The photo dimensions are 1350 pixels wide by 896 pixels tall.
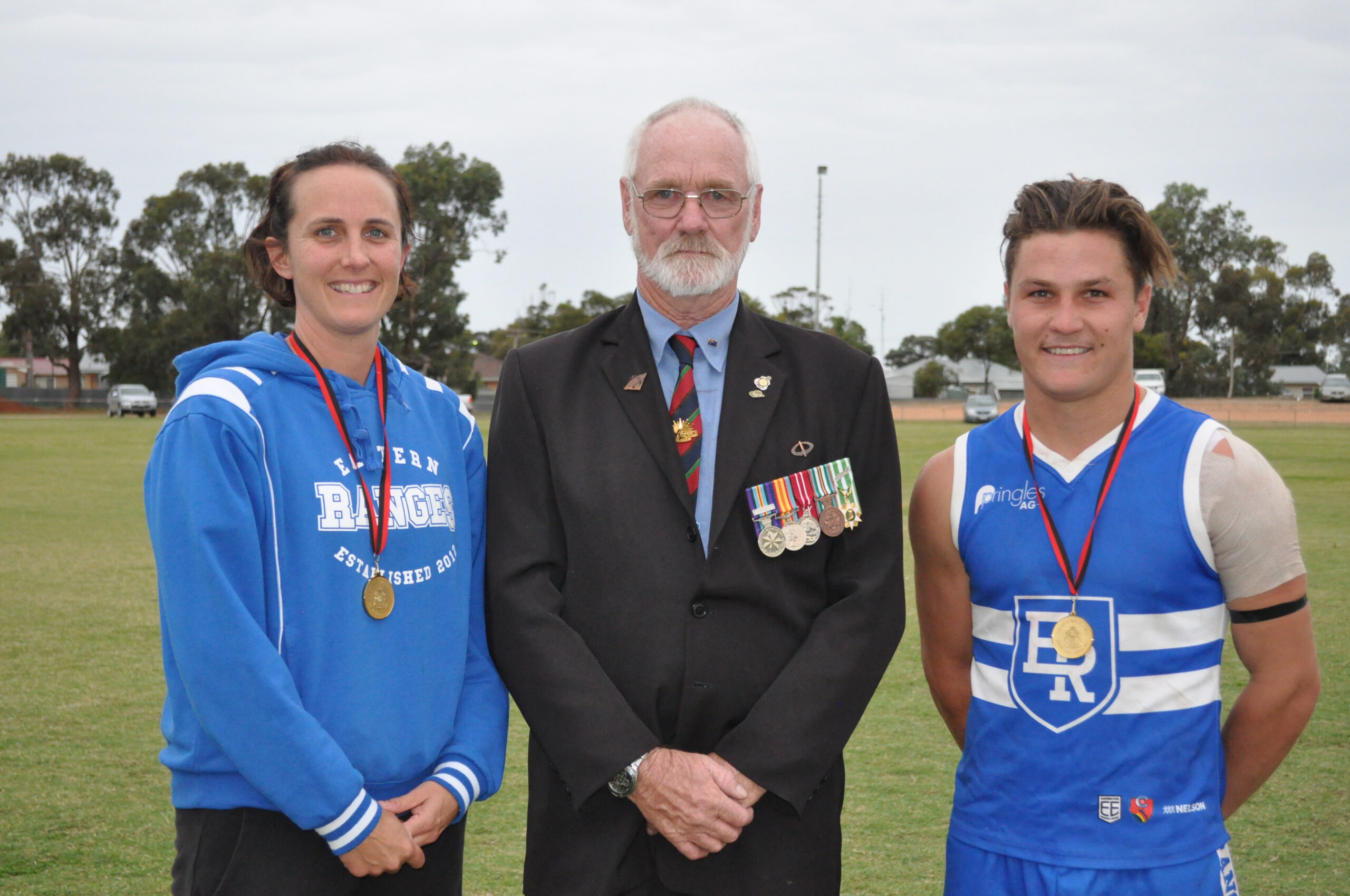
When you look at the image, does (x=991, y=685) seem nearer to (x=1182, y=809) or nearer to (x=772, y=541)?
(x=1182, y=809)

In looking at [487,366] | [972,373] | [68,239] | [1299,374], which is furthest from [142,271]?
[1299,374]

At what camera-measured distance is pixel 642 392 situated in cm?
262

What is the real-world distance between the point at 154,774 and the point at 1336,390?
62.2m

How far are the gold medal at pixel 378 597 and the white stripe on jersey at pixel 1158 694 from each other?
152cm

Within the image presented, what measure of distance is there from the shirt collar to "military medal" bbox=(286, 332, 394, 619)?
0.67 m

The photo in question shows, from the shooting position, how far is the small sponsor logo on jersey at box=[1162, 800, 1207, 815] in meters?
2.28

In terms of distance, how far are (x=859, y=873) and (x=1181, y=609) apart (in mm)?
1986

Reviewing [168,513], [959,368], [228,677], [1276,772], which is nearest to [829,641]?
[228,677]

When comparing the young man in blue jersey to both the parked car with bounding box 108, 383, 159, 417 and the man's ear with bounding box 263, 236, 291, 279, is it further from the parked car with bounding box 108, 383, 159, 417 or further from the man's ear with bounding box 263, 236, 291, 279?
the parked car with bounding box 108, 383, 159, 417

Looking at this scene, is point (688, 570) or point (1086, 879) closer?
point (1086, 879)

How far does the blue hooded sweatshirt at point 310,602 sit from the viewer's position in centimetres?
213

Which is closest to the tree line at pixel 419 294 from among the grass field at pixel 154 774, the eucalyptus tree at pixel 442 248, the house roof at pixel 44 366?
the eucalyptus tree at pixel 442 248

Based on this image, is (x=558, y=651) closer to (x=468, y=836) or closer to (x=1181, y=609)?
(x=1181, y=609)

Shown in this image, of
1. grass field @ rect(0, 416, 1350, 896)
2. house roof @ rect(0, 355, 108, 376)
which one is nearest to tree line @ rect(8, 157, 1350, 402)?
house roof @ rect(0, 355, 108, 376)
